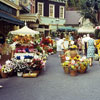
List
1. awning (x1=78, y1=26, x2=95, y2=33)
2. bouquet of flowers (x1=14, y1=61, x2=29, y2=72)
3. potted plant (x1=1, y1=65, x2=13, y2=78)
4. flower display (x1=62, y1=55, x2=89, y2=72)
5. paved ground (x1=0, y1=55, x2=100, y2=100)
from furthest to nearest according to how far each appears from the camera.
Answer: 1. awning (x1=78, y1=26, x2=95, y2=33)
2. flower display (x1=62, y1=55, x2=89, y2=72)
3. bouquet of flowers (x1=14, y1=61, x2=29, y2=72)
4. potted plant (x1=1, y1=65, x2=13, y2=78)
5. paved ground (x1=0, y1=55, x2=100, y2=100)

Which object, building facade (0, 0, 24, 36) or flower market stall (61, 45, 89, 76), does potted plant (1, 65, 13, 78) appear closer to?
flower market stall (61, 45, 89, 76)

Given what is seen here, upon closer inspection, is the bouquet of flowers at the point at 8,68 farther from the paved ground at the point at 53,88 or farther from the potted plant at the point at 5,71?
the paved ground at the point at 53,88

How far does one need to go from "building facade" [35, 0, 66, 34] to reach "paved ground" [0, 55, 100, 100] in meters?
29.1

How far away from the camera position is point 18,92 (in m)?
6.74

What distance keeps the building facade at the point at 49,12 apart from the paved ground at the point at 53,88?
29080mm

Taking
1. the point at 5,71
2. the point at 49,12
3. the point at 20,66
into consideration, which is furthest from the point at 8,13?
the point at 49,12

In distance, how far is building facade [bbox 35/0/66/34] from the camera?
37594 millimetres

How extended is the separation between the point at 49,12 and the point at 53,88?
32.2 meters

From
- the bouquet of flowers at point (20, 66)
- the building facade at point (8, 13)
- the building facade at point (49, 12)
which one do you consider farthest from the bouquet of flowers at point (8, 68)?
the building facade at point (49, 12)

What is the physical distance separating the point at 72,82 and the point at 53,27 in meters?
32.2

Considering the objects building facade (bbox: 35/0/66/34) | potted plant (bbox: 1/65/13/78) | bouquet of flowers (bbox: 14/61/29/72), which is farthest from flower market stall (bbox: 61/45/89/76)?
building facade (bbox: 35/0/66/34)

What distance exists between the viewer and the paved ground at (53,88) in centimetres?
629

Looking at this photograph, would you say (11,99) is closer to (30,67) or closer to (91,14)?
(30,67)

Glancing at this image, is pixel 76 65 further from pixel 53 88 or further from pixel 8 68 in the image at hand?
pixel 8 68
